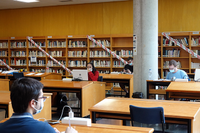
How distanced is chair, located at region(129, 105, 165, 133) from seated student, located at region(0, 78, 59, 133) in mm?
1496

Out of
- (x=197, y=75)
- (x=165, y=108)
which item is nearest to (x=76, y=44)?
(x=197, y=75)

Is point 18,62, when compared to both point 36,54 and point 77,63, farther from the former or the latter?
point 77,63

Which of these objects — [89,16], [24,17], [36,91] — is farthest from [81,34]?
[36,91]

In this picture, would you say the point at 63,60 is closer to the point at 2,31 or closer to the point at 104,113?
the point at 2,31

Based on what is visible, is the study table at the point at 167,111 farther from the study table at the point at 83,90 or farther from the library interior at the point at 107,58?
the study table at the point at 83,90

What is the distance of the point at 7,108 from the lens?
3.61 meters

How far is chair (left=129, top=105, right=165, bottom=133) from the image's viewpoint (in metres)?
2.81

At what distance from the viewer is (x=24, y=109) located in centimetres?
160

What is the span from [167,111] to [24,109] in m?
1.90

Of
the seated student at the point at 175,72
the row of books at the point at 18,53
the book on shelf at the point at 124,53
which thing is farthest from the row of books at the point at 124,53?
the row of books at the point at 18,53

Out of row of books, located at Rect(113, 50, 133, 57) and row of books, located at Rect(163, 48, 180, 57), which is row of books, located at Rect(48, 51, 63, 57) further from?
row of books, located at Rect(163, 48, 180, 57)

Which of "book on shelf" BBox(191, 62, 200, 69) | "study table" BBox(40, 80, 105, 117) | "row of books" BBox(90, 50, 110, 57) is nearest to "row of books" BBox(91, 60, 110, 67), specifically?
"row of books" BBox(90, 50, 110, 57)

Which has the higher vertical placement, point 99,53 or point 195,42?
point 195,42

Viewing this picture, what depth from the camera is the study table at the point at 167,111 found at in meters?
2.75
